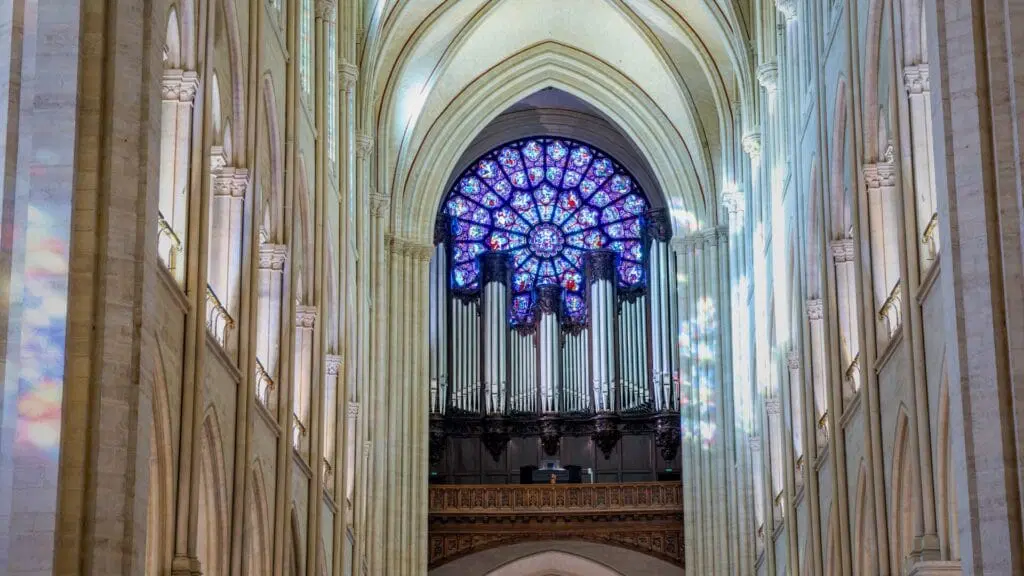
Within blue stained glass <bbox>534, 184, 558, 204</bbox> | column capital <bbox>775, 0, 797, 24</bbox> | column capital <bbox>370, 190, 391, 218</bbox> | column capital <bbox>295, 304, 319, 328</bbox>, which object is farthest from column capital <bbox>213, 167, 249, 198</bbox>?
blue stained glass <bbox>534, 184, 558, 204</bbox>

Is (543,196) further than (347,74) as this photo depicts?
Yes

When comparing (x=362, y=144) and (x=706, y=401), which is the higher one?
(x=362, y=144)

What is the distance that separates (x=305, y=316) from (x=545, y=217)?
18.8 metres

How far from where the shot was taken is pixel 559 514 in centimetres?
3772

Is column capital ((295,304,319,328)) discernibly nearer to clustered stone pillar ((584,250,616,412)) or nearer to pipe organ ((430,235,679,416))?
pipe organ ((430,235,679,416))

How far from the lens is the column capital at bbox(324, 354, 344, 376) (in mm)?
27203

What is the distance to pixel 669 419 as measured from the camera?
130ft

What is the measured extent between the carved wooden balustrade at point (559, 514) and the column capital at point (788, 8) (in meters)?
14.6

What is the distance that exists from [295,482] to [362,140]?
1015 centimetres

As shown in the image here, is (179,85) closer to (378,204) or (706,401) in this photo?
(378,204)

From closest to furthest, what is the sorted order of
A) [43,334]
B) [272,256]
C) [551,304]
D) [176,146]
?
[43,334], [176,146], [272,256], [551,304]

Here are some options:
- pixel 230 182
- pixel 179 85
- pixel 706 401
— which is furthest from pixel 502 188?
pixel 179 85

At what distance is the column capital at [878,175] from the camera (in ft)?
64.4

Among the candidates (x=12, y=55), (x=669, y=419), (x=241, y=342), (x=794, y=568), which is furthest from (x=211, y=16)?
(x=669, y=419)
